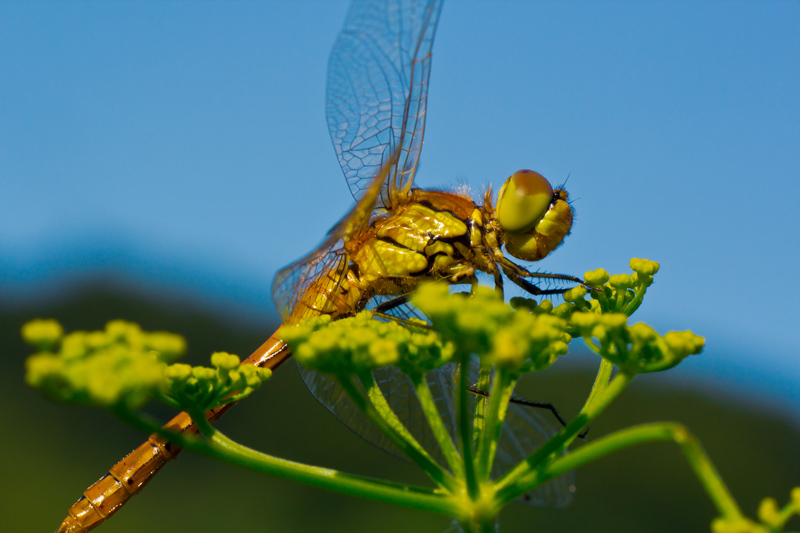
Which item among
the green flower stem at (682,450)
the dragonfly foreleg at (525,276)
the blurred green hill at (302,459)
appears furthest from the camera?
the blurred green hill at (302,459)

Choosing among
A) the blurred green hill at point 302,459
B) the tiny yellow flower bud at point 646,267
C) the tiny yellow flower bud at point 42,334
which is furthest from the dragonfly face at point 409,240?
the blurred green hill at point 302,459

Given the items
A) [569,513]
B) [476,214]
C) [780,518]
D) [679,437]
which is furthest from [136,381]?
[569,513]

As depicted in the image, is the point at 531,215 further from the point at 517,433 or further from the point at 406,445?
the point at 406,445

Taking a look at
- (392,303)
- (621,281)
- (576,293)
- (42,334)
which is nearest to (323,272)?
(392,303)

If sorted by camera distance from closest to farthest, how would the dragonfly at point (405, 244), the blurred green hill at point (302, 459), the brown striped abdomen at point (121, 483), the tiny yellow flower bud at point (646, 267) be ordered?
the tiny yellow flower bud at point (646, 267)
the brown striped abdomen at point (121, 483)
the dragonfly at point (405, 244)
the blurred green hill at point (302, 459)

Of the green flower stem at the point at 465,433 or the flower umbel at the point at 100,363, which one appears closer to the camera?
the flower umbel at the point at 100,363

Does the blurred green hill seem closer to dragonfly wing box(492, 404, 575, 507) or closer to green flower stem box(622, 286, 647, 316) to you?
dragonfly wing box(492, 404, 575, 507)

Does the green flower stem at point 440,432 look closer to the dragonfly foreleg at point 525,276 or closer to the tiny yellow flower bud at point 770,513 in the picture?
the tiny yellow flower bud at point 770,513

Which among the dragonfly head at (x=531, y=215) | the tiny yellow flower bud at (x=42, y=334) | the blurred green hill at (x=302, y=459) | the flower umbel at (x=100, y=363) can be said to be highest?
the tiny yellow flower bud at (x=42, y=334)
